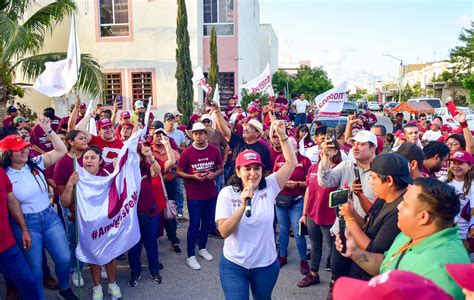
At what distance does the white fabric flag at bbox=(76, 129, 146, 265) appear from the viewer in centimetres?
453


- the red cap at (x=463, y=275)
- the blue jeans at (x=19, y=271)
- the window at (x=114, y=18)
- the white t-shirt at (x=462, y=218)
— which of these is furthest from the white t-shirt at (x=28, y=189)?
the window at (x=114, y=18)

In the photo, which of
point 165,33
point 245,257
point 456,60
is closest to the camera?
point 245,257

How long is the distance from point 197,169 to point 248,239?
8.25ft

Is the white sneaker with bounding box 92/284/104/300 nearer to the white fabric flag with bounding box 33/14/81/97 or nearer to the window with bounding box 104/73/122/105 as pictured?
the white fabric flag with bounding box 33/14/81/97

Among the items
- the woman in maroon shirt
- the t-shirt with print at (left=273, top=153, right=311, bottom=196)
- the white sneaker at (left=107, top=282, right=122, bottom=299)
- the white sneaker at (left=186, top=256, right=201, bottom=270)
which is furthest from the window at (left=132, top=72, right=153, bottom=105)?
the white sneaker at (left=107, top=282, right=122, bottom=299)

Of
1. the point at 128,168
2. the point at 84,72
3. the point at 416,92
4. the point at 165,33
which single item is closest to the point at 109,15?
the point at 165,33

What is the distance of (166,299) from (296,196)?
79.9 inches

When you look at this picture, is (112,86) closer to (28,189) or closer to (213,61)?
(213,61)

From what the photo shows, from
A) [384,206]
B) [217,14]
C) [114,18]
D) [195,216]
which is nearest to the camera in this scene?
[384,206]

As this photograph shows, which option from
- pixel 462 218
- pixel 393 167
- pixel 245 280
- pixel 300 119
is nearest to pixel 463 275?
pixel 393 167

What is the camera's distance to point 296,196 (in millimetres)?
5355

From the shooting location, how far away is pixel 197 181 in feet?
18.8

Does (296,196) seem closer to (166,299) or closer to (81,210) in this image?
(166,299)

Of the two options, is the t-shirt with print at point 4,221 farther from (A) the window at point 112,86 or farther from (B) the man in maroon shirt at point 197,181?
(A) the window at point 112,86
